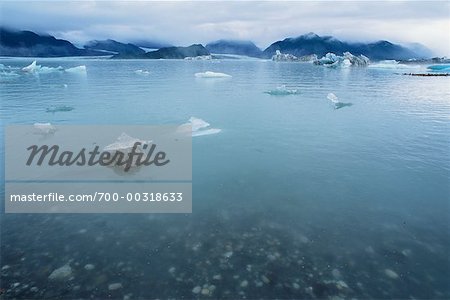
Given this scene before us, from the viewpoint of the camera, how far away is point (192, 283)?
22.5 ft

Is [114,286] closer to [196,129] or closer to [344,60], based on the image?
[196,129]

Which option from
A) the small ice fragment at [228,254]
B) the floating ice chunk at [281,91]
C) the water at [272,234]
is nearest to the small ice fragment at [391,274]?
the water at [272,234]

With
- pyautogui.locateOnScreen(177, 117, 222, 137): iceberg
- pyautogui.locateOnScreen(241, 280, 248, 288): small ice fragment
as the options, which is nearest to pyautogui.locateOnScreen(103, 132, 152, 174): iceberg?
pyautogui.locateOnScreen(177, 117, 222, 137): iceberg

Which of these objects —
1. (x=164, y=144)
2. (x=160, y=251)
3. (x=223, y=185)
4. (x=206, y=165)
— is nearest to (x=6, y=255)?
(x=160, y=251)

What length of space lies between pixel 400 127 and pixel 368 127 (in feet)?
7.01

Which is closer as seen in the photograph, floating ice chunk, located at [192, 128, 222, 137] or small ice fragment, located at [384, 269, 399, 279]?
small ice fragment, located at [384, 269, 399, 279]

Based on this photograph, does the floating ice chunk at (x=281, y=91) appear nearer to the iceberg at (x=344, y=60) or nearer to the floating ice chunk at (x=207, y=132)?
the floating ice chunk at (x=207, y=132)

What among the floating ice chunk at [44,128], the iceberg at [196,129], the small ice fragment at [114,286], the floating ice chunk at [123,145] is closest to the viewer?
the small ice fragment at [114,286]

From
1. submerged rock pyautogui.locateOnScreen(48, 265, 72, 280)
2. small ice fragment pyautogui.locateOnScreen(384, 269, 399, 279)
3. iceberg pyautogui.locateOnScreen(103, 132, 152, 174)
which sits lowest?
submerged rock pyautogui.locateOnScreen(48, 265, 72, 280)

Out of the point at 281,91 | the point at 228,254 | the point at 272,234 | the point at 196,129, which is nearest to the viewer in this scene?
the point at 228,254

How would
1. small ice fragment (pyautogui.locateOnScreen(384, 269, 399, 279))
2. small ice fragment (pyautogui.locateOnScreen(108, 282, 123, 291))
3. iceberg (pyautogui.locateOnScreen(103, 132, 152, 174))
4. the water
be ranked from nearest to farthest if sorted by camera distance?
small ice fragment (pyautogui.locateOnScreen(108, 282, 123, 291)), the water, small ice fragment (pyautogui.locateOnScreen(384, 269, 399, 279)), iceberg (pyautogui.locateOnScreen(103, 132, 152, 174))

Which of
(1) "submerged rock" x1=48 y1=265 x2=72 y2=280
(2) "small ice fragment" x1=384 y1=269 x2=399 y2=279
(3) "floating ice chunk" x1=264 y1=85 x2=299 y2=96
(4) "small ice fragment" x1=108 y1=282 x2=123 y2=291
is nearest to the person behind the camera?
(4) "small ice fragment" x1=108 y1=282 x2=123 y2=291

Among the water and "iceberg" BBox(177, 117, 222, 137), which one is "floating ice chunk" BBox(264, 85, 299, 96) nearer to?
"iceberg" BBox(177, 117, 222, 137)

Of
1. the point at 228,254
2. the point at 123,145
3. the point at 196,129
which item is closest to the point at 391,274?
the point at 228,254
